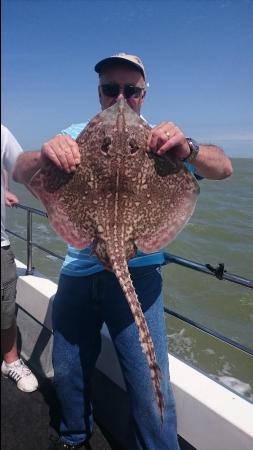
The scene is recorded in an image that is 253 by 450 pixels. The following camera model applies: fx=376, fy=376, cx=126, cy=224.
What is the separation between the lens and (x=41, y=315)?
393 cm

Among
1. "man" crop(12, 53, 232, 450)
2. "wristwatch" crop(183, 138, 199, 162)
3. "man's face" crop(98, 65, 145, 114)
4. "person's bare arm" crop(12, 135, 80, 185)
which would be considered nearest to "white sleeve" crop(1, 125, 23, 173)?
"person's bare arm" crop(12, 135, 80, 185)

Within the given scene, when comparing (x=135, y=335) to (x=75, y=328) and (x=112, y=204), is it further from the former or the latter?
(x=112, y=204)

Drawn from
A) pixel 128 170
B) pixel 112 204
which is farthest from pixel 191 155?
pixel 112 204

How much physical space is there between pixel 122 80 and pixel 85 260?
1.18 meters

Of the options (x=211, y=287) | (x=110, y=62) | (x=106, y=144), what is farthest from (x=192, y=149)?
(x=211, y=287)

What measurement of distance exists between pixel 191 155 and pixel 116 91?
2.33 ft

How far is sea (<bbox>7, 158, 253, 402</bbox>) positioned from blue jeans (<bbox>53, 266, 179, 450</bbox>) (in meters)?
0.63

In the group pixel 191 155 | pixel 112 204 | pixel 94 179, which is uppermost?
pixel 191 155

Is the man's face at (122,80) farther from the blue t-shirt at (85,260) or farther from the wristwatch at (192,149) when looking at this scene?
the wristwatch at (192,149)

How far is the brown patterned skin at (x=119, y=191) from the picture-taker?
1894 millimetres

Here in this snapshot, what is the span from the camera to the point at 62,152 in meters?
1.84

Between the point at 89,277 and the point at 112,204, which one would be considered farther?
the point at 89,277

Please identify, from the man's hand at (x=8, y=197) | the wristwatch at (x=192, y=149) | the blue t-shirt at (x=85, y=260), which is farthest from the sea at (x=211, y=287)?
the wristwatch at (x=192, y=149)

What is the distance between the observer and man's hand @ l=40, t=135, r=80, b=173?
1.84 meters
